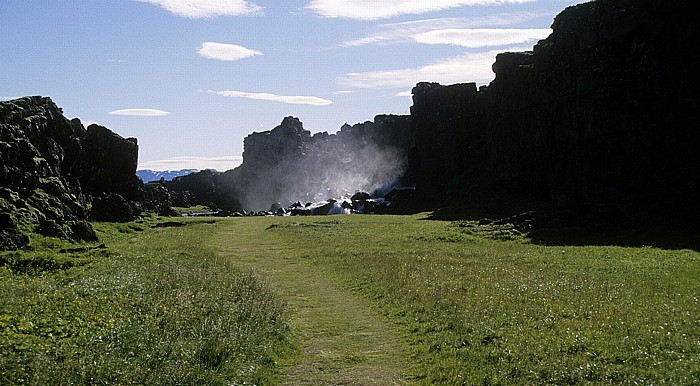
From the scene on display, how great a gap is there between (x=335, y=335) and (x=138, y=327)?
6.39 meters

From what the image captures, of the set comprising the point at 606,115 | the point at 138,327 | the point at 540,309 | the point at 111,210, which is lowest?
the point at 540,309

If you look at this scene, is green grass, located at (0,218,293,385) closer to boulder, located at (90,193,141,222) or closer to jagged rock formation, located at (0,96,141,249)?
jagged rock formation, located at (0,96,141,249)

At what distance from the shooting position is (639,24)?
67938 mm

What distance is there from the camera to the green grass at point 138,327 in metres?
12.7

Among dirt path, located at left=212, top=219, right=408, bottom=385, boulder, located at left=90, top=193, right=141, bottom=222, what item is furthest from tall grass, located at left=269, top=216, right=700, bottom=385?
boulder, located at left=90, top=193, right=141, bottom=222

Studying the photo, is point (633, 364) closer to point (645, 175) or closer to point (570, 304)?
point (570, 304)

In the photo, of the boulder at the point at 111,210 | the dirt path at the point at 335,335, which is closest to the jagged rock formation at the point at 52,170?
the boulder at the point at 111,210

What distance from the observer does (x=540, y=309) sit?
819 inches

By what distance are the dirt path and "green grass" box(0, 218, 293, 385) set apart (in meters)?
0.91

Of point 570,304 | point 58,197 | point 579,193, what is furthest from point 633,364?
point 579,193

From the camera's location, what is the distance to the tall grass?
14.5m

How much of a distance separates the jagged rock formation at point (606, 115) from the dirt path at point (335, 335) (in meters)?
34.0

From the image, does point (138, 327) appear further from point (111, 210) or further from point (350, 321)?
point (111, 210)

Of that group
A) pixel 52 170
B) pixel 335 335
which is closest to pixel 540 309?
pixel 335 335
